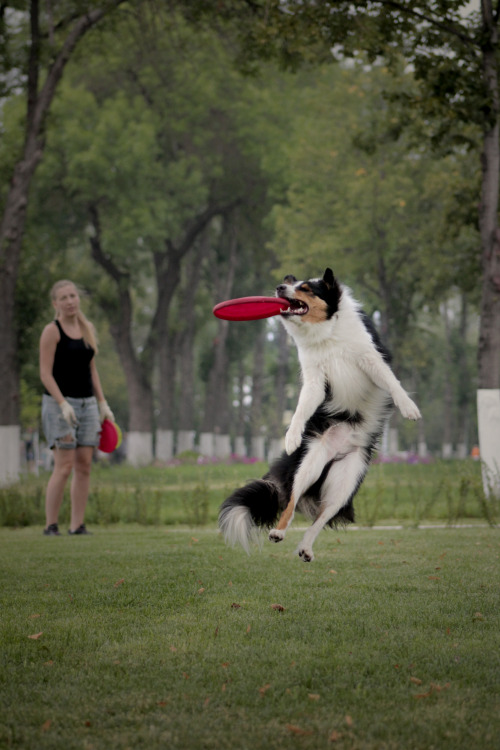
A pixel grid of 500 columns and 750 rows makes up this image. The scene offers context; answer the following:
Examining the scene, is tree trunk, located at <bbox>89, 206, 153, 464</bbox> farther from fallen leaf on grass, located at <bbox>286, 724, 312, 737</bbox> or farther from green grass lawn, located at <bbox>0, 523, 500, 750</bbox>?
fallen leaf on grass, located at <bbox>286, 724, 312, 737</bbox>

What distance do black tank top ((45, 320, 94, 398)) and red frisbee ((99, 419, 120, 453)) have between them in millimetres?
606

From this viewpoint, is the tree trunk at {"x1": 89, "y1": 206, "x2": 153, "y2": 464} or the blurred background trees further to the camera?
the tree trunk at {"x1": 89, "y1": 206, "x2": 153, "y2": 464}

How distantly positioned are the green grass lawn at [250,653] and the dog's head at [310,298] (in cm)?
176

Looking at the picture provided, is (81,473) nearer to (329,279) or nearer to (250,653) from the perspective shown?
(329,279)

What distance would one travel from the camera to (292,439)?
15.9 feet

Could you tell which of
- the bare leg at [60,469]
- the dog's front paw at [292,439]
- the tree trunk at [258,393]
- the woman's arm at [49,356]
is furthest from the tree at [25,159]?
the tree trunk at [258,393]

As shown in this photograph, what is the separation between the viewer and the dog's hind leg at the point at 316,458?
4862mm

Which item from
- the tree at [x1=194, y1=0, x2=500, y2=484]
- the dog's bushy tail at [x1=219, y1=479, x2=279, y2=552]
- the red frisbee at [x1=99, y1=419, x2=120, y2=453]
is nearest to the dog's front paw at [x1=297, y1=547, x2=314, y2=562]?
the dog's bushy tail at [x1=219, y1=479, x2=279, y2=552]

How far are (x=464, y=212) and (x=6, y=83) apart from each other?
9.83m

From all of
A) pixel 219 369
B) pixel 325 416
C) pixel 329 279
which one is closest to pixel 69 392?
pixel 325 416

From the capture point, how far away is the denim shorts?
782 cm

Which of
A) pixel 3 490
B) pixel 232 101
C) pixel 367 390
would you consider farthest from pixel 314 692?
pixel 232 101

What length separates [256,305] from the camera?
5160 mm

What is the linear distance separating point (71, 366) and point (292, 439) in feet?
12.7
